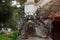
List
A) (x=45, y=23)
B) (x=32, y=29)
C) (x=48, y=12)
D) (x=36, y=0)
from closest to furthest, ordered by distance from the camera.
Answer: (x=32, y=29)
(x=45, y=23)
(x=48, y=12)
(x=36, y=0)

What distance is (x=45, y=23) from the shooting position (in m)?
12.1

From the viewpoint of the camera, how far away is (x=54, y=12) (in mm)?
13836

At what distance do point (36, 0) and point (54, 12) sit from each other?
13.6 feet

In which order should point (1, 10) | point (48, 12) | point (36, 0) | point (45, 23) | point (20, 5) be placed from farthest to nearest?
point (20, 5)
point (1, 10)
point (36, 0)
point (48, 12)
point (45, 23)

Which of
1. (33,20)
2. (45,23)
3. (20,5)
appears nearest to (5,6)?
(20,5)

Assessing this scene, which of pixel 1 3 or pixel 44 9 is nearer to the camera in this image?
pixel 44 9

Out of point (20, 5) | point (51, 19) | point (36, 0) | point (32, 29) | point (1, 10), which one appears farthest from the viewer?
point (20, 5)

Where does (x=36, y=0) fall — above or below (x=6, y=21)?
above

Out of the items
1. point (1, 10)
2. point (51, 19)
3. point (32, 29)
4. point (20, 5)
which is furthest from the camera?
point (20, 5)

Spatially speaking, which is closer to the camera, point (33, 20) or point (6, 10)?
point (33, 20)

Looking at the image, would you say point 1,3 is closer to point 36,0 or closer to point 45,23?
point 36,0

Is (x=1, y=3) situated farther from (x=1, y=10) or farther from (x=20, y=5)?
(x=20, y=5)

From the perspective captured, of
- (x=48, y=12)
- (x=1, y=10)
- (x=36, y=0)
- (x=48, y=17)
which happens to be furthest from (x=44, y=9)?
(x=1, y=10)

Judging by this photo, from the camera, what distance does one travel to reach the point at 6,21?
20859 mm
